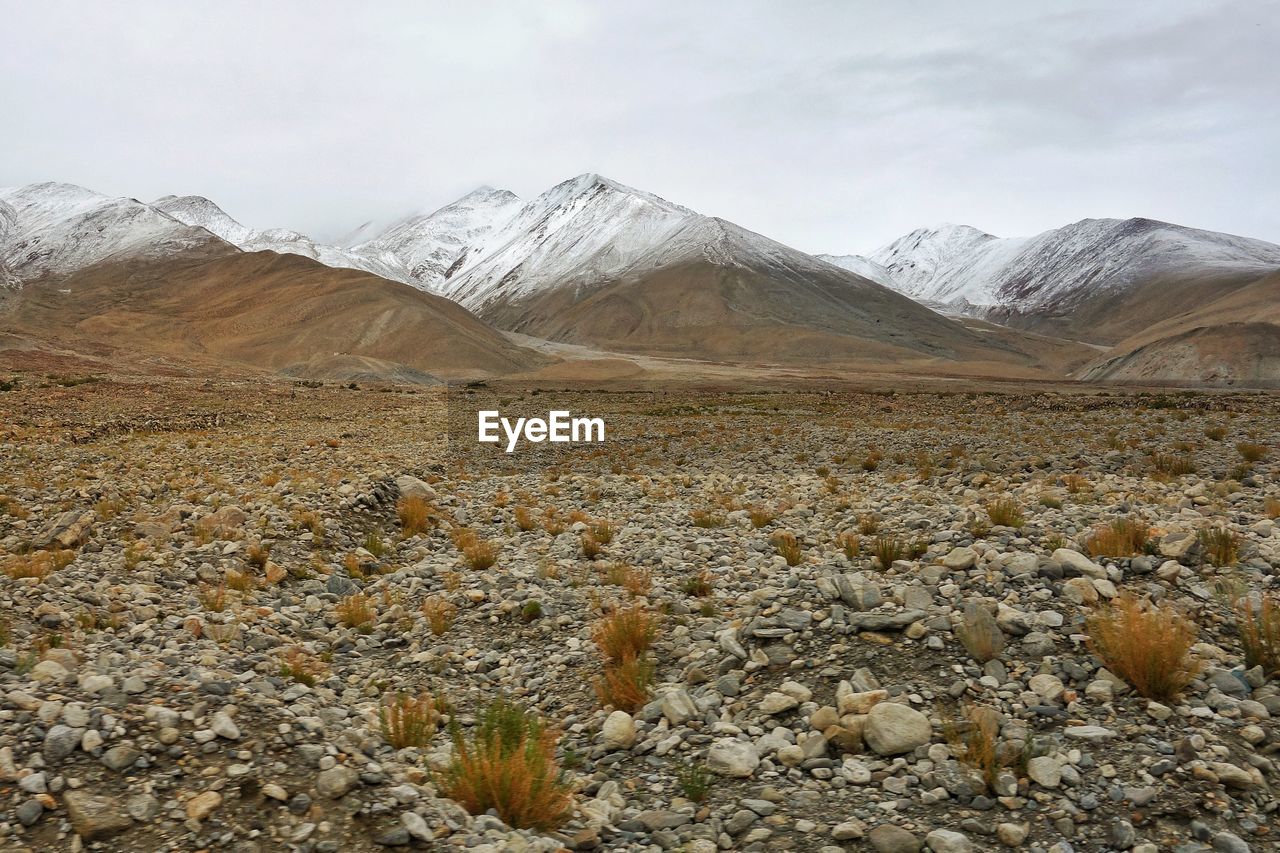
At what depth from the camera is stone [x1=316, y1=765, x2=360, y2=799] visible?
464 cm

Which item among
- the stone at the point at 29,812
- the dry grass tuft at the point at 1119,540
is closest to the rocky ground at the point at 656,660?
the stone at the point at 29,812

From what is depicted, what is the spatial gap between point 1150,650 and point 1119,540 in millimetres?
2927

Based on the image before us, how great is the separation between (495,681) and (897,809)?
4210 millimetres

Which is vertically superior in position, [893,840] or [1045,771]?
[1045,771]

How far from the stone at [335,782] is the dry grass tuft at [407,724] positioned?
1.04m

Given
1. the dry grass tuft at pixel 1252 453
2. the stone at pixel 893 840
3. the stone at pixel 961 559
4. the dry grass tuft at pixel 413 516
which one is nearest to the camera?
the stone at pixel 893 840

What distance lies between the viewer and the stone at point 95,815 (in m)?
3.98

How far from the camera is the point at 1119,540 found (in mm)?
8109

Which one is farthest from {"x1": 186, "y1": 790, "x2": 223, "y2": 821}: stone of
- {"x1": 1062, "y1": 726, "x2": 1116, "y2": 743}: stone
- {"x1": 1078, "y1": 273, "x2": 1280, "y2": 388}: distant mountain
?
{"x1": 1078, "y1": 273, "x2": 1280, "y2": 388}: distant mountain

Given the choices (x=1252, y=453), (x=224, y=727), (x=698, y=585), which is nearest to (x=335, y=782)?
(x=224, y=727)

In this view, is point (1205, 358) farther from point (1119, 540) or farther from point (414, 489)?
point (414, 489)

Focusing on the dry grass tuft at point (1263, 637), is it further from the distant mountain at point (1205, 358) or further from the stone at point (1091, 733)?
the distant mountain at point (1205, 358)

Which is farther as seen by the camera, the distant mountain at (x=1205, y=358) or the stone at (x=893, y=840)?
the distant mountain at (x=1205, y=358)

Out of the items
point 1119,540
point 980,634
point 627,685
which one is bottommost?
point 627,685
